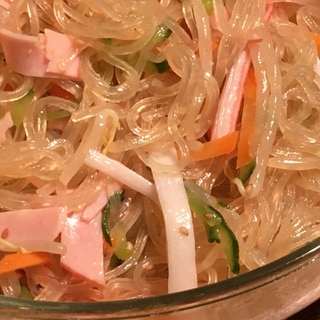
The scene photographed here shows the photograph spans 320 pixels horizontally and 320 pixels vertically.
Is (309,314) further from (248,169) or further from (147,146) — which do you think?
(147,146)

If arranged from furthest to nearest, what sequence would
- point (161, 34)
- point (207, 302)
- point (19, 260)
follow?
point (161, 34) < point (19, 260) < point (207, 302)

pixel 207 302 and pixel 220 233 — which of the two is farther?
pixel 220 233

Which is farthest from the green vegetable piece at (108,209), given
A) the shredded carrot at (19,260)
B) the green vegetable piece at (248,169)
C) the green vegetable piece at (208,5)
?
the green vegetable piece at (208,5)

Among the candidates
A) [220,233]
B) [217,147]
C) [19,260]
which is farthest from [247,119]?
[19,260]

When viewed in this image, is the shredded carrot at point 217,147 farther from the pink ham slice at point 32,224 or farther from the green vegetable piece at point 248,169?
the pink ham slice at point 32,224

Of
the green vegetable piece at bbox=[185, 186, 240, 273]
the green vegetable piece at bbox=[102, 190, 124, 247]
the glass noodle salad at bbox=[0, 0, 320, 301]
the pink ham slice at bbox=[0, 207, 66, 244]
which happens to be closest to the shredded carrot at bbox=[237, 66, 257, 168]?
the glass noodle salad at bbox=[0, 0, 320, 301]

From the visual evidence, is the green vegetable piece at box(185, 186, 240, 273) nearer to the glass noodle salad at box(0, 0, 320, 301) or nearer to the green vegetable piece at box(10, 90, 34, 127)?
the glass noodle salad at box(0, 0, 320, 301)
